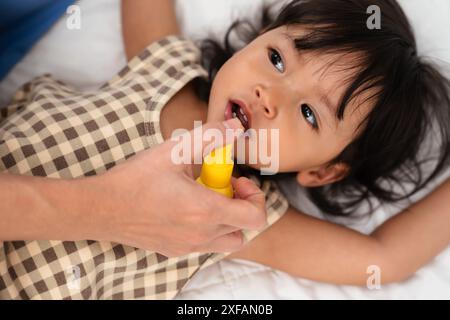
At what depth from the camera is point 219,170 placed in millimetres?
803

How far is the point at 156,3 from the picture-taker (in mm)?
1211

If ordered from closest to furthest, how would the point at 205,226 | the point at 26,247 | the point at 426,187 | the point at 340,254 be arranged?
the point at 205,226 → the point at 26,247 → the point at 340,254 → the point at 426,187

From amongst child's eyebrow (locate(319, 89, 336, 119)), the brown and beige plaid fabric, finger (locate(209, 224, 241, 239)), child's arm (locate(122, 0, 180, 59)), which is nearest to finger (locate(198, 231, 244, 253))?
finger (locate(209, 224, 241, 239))

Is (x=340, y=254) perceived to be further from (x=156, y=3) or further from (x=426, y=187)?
(x=156, y=3)

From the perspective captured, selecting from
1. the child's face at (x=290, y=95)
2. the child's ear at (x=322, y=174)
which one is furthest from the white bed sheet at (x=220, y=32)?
the child's face at (x=290, y=95)

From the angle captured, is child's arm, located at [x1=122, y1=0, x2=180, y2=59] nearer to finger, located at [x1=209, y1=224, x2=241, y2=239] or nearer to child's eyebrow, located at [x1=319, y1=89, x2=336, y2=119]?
child's eyebrow, located at [x1=319, y1=89, x2=336, y2=119]

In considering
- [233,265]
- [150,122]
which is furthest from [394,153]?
[150,122]

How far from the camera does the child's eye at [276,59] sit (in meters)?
1.00

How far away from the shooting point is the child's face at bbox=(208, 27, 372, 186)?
3.12 ft

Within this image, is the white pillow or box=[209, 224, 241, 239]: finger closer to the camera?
box=[209, 224, 241, 239]: finger

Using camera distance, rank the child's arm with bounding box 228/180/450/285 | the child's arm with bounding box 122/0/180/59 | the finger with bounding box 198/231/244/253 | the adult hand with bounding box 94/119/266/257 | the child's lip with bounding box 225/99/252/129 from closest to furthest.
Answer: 1. the adult hand with bounding box 94/119/266/257
2. the finger with bounding box 198/231/244/253
3. the child's lip with bounding box 225/99/252/129
4. the child's arm with bounding box 228/180/450/285
5. the child's arm with bounding box 122/0/180/59

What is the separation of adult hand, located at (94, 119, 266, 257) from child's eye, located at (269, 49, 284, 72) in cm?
25

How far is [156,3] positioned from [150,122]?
1.15 feet

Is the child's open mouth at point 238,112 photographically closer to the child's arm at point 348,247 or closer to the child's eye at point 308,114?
the child's eye at point 308,114
